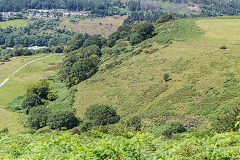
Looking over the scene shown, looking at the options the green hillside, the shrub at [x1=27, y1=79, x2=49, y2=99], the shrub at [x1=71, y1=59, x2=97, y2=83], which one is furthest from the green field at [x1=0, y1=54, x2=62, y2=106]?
the shrub at [x1=71, y1=59, x2=97, y2=83]

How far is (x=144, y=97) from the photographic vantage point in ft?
164

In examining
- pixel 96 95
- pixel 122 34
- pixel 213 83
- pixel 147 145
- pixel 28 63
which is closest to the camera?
pixel 147 145

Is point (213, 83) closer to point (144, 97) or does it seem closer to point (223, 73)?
point (223, 73)

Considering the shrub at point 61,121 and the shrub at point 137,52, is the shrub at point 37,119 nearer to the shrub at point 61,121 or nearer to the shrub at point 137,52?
the shrub at point 61,121

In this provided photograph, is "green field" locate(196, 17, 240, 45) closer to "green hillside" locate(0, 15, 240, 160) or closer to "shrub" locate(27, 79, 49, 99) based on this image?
"green hillside" locate(0, 15, 240, 160)

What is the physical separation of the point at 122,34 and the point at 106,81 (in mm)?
44115

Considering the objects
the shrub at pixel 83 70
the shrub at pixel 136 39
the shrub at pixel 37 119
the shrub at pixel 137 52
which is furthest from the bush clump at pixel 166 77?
the shrub at pixel 136 39

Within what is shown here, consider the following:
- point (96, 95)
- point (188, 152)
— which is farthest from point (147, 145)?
point (96, 95)

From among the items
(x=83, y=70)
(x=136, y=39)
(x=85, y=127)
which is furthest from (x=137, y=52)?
(x=85, y=127)

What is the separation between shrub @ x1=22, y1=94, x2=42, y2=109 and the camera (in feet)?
201

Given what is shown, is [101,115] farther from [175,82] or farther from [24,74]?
[24,74]

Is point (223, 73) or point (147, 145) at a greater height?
point (147, 145)

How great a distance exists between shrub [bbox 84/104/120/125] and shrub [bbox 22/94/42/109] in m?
21.5

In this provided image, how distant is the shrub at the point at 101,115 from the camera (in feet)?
142
